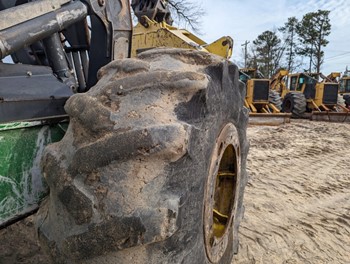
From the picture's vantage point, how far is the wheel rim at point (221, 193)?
4.81 ft

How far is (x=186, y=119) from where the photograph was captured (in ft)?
4.17

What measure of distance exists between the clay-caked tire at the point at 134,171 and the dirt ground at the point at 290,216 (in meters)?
1.17

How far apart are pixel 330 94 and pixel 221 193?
50.7 ft

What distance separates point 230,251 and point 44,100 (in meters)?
1.29

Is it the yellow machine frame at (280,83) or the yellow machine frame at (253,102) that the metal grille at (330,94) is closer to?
the yellow machine frame at (280,83)

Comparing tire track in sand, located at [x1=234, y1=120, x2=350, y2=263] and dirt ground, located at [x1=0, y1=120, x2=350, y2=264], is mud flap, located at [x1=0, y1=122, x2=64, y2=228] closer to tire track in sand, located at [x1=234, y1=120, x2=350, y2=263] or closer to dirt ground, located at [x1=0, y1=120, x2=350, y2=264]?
dirt ground, located at [x1=0, y1=120, x2=350, y2=264]

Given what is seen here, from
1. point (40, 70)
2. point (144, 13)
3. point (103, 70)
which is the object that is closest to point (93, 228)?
point (103, 70)

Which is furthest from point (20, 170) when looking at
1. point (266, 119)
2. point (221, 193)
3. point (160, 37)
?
point (266, 119)

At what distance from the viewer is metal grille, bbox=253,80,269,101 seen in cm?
1422

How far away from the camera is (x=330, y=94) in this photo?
1580 centimetres

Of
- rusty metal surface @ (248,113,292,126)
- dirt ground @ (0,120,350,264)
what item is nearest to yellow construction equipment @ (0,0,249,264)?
dirt ground @ (0,120,350,264)

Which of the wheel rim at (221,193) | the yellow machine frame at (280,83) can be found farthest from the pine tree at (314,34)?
the wheel rim at (221,193)

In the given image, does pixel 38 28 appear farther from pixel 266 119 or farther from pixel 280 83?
pixel 280 83

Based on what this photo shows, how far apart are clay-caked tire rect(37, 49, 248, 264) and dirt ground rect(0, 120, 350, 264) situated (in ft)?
3.85
